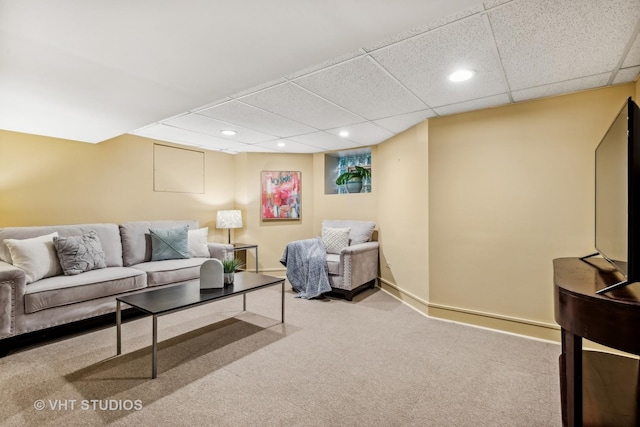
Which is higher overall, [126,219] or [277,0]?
[277,0]

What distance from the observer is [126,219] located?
4211 millimetres

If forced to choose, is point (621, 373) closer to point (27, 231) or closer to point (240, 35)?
point (240, 35)

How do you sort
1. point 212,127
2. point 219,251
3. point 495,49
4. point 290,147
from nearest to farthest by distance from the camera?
point 495,49 < point 212,127 < point 219,251 < point 290,147

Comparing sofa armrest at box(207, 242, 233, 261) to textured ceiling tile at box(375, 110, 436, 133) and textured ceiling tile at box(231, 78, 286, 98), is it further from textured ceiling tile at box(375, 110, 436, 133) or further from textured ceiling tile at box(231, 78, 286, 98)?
textured ceiling tile at box(375, 110, 436, 133)

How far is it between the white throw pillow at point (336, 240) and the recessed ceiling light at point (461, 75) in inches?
109

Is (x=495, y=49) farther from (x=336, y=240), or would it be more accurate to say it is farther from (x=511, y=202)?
(x=336, y=240)

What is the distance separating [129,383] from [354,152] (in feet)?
14.3

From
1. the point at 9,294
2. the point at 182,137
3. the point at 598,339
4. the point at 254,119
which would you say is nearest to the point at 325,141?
the point at 254,119

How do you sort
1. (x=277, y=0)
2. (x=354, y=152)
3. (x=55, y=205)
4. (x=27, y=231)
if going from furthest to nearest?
(x=354, y=152)
(x=55, y=205)
(x=27, y=231)
(x=277, y=0)

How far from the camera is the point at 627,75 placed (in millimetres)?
2316

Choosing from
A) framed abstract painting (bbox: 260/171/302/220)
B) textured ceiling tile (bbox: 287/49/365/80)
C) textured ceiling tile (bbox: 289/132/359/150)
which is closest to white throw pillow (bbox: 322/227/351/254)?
framed abstract painting (bbox: 260/171/302/220)

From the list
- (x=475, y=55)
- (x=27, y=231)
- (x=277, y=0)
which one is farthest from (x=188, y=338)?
(x=475, y=55)

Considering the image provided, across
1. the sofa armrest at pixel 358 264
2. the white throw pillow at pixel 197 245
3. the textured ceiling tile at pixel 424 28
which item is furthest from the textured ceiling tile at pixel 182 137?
the textured ceiling tile at pixel 424 28

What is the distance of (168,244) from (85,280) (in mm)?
1198
